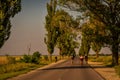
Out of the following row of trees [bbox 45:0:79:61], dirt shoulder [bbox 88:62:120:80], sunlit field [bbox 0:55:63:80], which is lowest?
dirt shoulder [bbox 88:62:120:80]

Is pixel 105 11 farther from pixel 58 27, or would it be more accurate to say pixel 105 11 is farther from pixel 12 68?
pixel 58 27

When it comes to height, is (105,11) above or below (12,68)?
above

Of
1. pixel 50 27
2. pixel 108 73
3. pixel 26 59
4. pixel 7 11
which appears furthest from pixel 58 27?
pixel 108 73

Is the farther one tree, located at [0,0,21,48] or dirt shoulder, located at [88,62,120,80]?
tree, located at [0,0,21,48]

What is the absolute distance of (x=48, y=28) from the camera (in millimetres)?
80188

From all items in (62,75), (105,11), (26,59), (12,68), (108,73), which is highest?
(105,11)

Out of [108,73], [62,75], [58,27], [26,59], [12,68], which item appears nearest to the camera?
[62,75]

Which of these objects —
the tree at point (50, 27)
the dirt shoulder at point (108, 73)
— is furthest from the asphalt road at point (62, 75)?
the tree at point (50, 27)

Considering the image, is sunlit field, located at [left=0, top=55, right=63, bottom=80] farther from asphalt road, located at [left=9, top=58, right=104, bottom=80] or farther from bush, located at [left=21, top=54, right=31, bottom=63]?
bush, located at [left=21, top=54, right=31, bottom=63]

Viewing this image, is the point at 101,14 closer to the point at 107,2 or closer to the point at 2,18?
the point at 107,2

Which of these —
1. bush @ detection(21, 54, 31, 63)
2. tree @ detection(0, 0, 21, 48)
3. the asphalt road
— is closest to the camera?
the asphalt road

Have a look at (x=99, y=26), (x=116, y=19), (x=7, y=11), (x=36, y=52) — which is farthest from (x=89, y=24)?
(x=36, y=52)

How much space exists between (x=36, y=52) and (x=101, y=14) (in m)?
32.1

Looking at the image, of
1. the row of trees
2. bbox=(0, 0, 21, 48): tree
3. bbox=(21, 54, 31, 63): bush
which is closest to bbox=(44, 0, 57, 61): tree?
the row of trees
